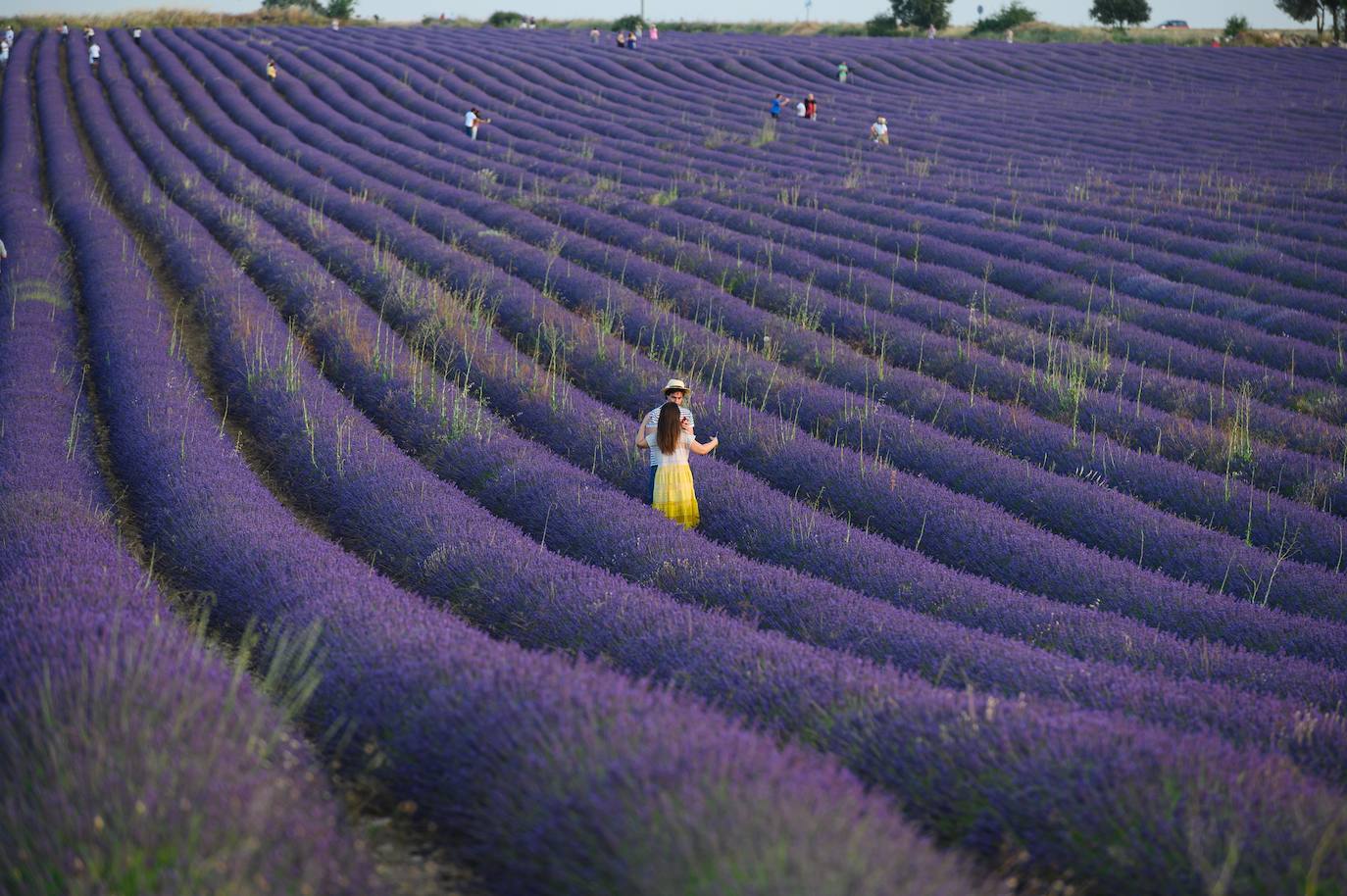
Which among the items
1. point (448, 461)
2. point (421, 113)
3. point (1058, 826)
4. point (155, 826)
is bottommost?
point (448, 461)

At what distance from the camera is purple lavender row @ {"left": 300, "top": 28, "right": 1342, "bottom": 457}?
768 centimetres

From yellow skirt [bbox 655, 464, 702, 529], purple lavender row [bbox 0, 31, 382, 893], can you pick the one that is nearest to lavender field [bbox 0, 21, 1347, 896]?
purple lavender row [bbox 0, 31, 382, 893]

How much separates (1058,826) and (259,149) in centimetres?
2046

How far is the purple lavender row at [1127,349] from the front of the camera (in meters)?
7.68

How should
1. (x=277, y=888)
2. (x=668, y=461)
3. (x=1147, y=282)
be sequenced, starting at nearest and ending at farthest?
(x=277, y=888) → (x=668, y=461) → (x=1147, y=282)

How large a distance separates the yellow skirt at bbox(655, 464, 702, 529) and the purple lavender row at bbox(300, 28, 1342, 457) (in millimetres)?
3939

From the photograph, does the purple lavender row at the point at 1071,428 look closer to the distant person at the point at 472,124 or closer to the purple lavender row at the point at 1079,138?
the purple lavender row at the point at 1079,138

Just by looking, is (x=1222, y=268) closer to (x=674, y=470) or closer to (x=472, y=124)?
(x=674, y=470)

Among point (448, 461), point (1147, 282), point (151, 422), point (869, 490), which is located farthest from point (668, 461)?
point (1147, 282)

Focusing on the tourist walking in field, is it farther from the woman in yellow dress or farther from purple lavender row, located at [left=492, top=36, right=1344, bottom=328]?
purple lavender row, located at [left=492, top=36, right=1344, bottom=328]

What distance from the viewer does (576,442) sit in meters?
7.60

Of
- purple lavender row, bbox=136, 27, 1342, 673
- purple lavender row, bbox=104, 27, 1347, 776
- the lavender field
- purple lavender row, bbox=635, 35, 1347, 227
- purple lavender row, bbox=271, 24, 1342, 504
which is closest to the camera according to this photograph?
the lavender field

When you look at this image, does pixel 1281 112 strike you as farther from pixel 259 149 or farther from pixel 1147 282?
pixel 259 149

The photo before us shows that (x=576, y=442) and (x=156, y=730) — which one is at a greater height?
(x=156, y=730)
